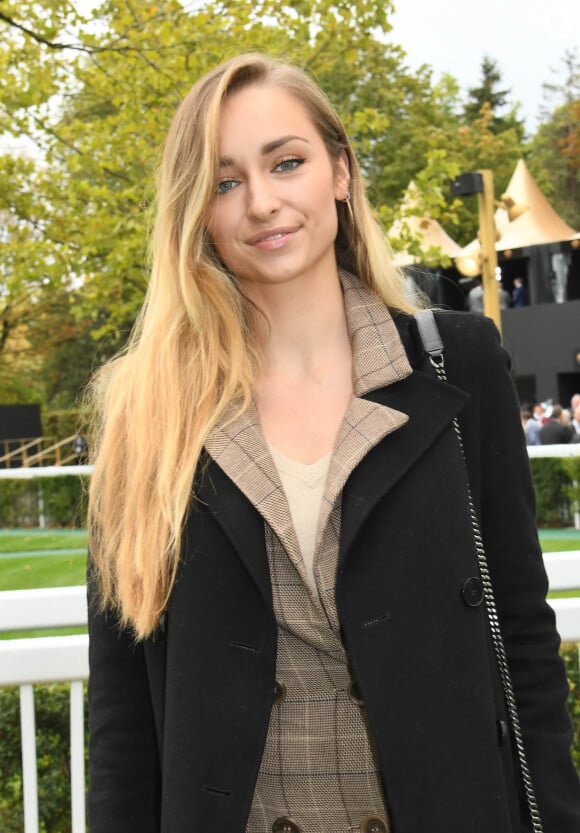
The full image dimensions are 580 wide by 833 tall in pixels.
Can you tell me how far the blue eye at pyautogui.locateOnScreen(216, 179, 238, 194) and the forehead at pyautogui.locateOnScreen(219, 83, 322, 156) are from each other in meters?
0.06

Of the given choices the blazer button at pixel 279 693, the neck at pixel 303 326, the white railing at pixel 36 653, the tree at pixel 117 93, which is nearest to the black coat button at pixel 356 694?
the blazer button at pixel 279 693

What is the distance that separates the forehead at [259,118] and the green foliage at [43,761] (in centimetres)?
185

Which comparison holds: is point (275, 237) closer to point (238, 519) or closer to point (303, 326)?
point (303, 326)

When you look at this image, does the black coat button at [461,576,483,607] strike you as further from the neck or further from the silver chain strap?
the neck

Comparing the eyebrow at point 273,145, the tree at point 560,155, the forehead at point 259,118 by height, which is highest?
the tree at point 560,155

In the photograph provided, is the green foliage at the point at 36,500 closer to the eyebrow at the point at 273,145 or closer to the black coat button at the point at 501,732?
the eyebrow at the point at 273,145

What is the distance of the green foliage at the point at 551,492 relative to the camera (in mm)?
16047

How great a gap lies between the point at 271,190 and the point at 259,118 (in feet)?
0.54

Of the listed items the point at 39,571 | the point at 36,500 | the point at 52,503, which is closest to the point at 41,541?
the point at 52,503

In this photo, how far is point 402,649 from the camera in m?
1.93

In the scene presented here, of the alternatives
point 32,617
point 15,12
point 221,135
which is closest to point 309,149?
point 221,135

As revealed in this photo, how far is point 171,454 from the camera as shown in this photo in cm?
211

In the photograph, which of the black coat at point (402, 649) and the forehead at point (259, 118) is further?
the forehead at point (259, 118)

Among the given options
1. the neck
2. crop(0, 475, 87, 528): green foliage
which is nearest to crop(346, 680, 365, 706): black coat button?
the neck
